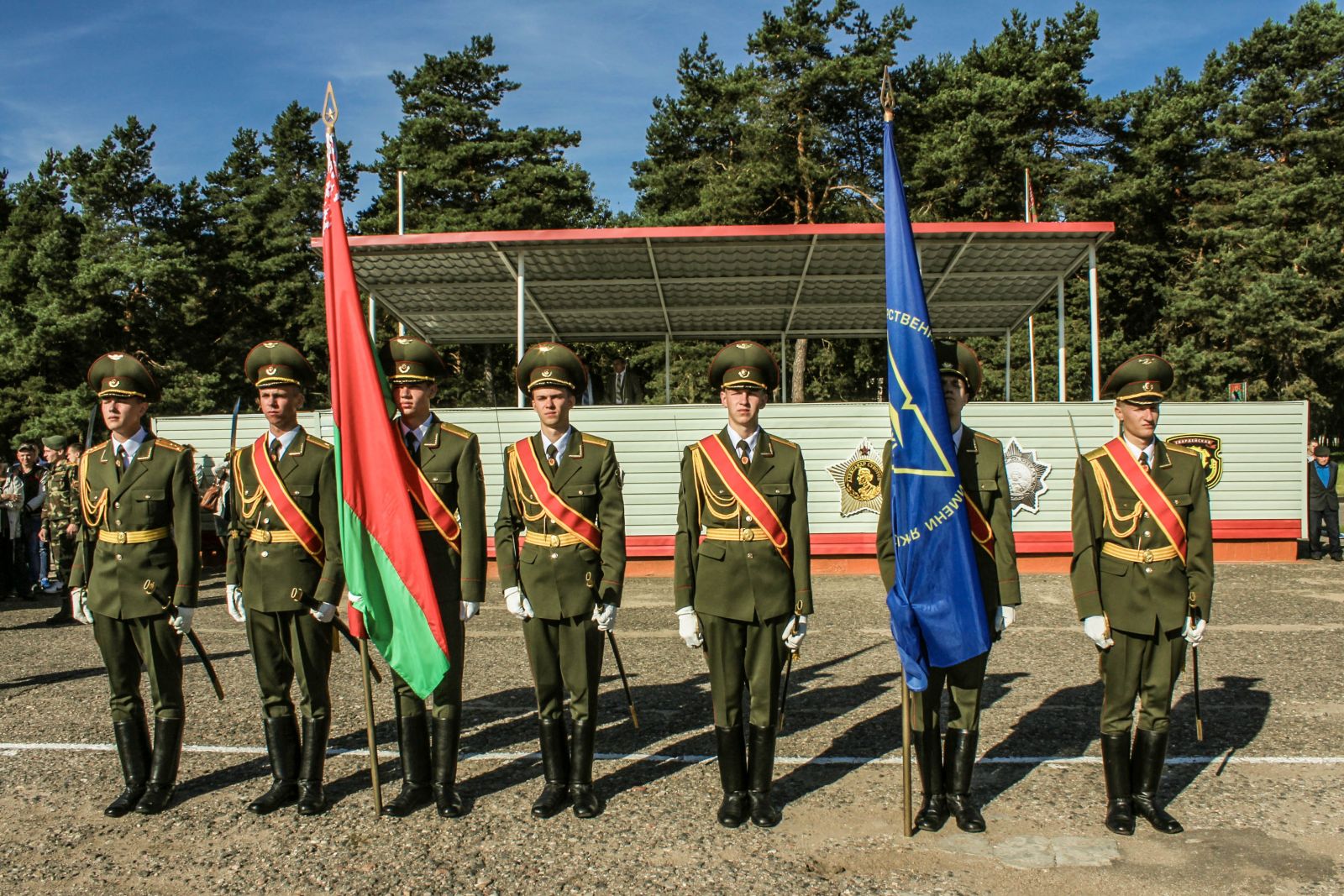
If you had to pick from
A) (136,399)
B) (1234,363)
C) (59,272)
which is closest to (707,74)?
(1234,363)

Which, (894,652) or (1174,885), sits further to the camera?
(894,652)

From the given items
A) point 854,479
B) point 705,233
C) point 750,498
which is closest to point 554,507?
point 750,498

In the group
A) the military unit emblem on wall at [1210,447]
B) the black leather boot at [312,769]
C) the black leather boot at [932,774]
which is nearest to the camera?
the black leather boot at [932,774]

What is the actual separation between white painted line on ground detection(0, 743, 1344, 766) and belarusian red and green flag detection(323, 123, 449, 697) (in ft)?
3.76

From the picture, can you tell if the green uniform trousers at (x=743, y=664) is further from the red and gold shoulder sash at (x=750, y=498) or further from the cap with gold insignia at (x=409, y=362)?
the cap with gold insignia at (x=409, y=362)

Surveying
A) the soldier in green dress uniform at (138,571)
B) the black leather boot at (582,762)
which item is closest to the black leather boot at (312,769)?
the soldier in green dress uniform at (138,571)

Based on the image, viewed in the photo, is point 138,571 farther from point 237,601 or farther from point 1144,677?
point 1144,677

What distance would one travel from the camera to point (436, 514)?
495 cm

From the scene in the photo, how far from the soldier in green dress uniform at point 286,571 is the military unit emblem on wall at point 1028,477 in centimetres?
1003

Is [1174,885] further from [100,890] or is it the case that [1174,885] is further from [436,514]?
[100,890]

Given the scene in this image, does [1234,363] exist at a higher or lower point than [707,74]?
lower

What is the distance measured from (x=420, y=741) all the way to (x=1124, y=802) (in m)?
3.33

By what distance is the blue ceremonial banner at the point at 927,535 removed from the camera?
4.41m

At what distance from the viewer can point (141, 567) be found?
4.89 metres
